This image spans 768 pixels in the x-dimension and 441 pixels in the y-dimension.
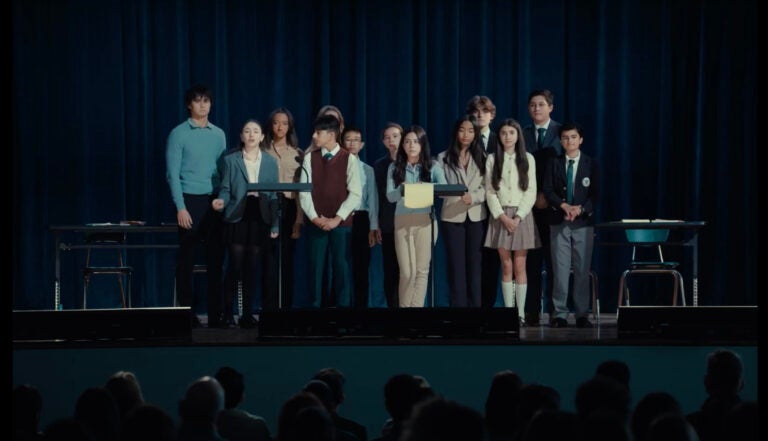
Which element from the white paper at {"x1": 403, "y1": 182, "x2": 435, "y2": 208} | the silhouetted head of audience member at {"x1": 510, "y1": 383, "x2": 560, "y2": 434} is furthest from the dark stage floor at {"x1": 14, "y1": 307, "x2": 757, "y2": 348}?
the silhouetted head of audience member at {"x1": 510, "y1": 383, "x2": 560, "y2": 434}

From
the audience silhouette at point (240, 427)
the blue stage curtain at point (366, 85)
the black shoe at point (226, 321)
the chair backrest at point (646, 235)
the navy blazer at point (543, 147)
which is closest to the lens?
the audience silhouette at point (240, 427)

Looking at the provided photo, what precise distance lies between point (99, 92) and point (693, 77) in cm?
528

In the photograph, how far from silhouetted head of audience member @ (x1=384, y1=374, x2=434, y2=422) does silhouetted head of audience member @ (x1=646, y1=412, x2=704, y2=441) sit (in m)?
1.09

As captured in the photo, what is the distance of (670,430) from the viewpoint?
3.07 meters

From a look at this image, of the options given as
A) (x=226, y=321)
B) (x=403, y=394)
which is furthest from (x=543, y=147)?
(x=403, y=394)

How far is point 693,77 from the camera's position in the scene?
964cm

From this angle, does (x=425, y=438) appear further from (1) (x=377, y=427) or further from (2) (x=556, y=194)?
(2) (x=556, y=194)

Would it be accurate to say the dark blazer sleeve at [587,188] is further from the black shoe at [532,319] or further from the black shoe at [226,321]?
the black shoe at [226,321]

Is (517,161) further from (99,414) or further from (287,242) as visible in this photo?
(99,414)

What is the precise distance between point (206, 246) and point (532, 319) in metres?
2.23

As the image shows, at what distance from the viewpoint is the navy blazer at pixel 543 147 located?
7.38 m

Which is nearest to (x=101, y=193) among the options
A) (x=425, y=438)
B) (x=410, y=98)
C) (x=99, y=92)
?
(x=99, y=92)

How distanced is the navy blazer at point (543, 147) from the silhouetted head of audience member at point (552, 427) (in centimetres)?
432

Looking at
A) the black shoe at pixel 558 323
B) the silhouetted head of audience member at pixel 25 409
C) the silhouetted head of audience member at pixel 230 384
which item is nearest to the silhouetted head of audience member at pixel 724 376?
the silhouetted head of audience member at pixel 230 384
